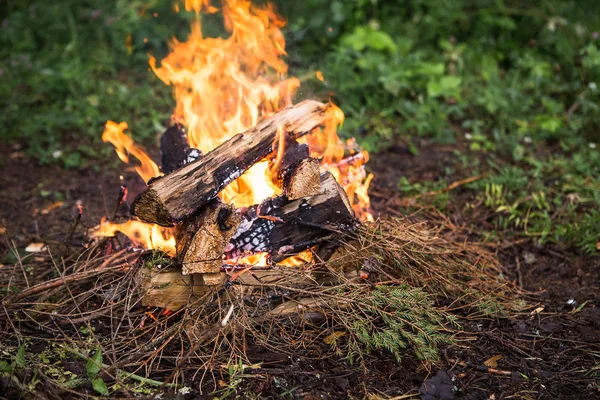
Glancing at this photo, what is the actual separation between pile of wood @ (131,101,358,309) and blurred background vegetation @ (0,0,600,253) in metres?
0.86

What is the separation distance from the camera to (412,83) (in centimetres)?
582

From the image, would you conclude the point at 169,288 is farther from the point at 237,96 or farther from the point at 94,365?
the point at 237,96

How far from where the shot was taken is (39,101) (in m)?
6.00

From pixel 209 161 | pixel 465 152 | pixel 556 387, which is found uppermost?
pixel 209 161

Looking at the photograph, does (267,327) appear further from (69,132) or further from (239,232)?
(69,132)

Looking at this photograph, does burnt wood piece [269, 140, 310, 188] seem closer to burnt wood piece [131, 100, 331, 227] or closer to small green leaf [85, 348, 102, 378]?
burnt wood piece [131, 100, 331, 227]

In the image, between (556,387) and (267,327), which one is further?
(267,327)

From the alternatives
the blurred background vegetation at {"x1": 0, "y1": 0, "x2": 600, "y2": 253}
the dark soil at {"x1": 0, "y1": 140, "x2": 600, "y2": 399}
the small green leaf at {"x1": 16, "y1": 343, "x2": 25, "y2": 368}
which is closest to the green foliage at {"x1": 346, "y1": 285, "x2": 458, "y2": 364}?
the dark soil at {"x1": 0, "y1": 140, "x2": 600, "y2": 399}

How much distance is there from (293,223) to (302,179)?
0.24 meters

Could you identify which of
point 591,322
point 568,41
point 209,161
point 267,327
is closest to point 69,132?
point 209,161

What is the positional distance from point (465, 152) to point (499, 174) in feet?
1.51

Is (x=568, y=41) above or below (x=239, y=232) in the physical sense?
below

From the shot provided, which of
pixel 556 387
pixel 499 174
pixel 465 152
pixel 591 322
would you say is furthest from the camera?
pixel 465 152

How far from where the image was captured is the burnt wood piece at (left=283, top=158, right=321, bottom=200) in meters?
3.02
